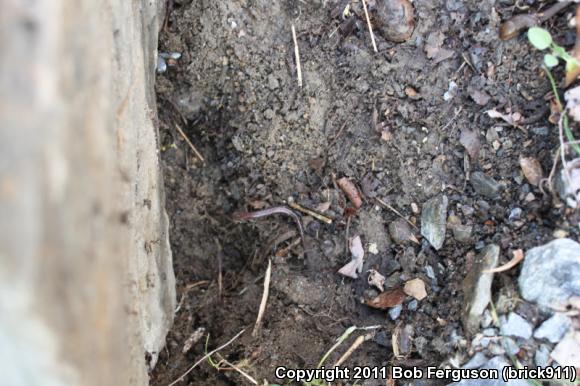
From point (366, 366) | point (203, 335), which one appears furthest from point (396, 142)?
point (203, 335)

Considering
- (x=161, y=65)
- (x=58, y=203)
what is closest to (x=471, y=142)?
(x=161, y=65)

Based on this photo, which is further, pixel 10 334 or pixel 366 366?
pixel 366 366

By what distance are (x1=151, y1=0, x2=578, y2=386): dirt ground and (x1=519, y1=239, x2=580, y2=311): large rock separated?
0.21ft

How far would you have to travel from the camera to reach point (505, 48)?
199cm

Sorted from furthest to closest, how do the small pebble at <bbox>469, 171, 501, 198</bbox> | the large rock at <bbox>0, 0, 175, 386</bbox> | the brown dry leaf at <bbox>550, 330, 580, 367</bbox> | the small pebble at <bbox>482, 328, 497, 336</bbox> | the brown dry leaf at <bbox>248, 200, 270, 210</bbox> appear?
the brown dry leaf at <bbox>248, 200, 270, 210</bbox>
the small pebble at <bbox>469, 171, 501, 198</bbox>
the small pebble at <bbox>482, 328, 497, 336</bbox>
the brown dry leaf at <bbox>550, 330, 580, 367</bbox>
the large rock at <bbox>0, 0, 175, 386</bbox>

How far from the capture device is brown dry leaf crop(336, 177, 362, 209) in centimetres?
212

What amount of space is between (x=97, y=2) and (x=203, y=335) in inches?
50.1

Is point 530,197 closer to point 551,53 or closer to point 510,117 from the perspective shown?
point 510,117

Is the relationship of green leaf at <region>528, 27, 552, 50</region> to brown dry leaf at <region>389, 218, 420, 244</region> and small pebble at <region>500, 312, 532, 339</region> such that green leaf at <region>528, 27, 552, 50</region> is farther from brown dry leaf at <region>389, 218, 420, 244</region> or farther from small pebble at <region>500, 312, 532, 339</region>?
small pebble at <region>500, 312, 532, 339</region>

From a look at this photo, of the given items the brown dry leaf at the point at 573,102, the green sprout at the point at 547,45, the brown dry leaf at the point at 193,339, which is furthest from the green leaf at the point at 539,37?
the brown dry leaf at the point at 193,339

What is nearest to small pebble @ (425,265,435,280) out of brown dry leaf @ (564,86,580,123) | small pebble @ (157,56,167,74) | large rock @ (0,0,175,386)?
brown dry leaf @ (564,86,580,123)

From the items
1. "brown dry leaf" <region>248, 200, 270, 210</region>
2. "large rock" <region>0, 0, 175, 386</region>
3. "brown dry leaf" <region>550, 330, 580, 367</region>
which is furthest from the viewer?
"brown dry leaf" <region>248, 200, 270, 210</region>

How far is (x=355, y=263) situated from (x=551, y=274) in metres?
0.64

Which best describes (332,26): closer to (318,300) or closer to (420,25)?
(420,25)
